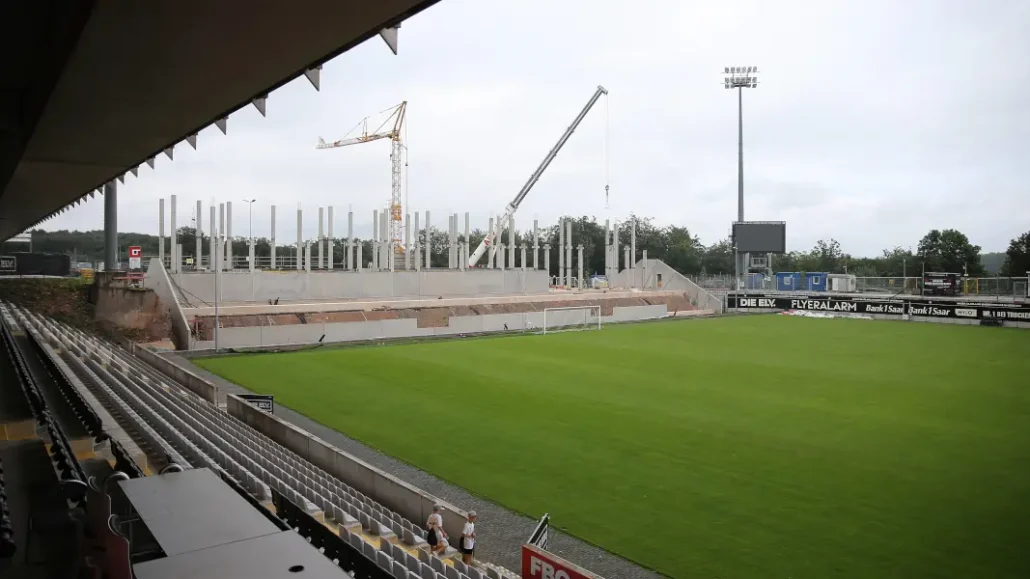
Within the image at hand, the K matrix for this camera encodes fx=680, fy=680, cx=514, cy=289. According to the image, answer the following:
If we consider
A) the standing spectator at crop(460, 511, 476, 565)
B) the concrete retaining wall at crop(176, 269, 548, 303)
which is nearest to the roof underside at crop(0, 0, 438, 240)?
the standing spectator at crop(460, 511, 476, 565)

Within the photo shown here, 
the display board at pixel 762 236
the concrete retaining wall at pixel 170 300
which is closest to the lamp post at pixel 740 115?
the display board at pixel 762 236

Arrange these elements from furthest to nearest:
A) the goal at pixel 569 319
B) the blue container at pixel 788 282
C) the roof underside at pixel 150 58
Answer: the blue container at pixel 788 282, the goal at pixel 569 319, the roof underside at pixel 150 58

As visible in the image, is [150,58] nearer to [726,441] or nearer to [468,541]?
[468,541]

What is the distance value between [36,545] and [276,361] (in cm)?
2480

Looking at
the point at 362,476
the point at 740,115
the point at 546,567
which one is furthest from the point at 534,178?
the point at 546,567

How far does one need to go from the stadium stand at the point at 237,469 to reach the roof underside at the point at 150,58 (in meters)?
3.59

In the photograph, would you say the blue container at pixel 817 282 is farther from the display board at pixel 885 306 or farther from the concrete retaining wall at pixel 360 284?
the concrete retaining wall at pixel 360 284

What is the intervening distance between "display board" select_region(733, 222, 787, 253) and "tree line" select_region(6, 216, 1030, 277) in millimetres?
13942

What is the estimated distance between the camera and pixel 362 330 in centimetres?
3694

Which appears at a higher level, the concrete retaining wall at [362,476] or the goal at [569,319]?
the goal at [569,319]

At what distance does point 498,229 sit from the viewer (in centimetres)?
5900

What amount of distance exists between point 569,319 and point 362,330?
48.7 feet

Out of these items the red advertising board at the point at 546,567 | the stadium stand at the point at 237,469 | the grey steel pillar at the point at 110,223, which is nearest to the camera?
the stadium stand at the point at 237,469

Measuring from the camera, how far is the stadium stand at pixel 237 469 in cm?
673
